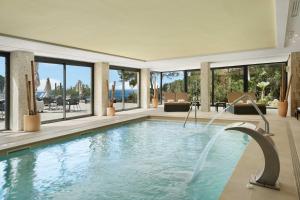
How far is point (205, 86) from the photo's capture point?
1208 centimetres

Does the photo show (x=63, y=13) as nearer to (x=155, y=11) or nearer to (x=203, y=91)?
(x=155, y=11)

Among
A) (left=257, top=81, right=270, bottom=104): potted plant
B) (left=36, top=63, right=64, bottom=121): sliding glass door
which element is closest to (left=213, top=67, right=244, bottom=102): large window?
(left=257, top=81, right=270, bottom=104): potted plant

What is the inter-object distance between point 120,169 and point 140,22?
293 cm

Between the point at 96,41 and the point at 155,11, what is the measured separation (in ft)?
9.54

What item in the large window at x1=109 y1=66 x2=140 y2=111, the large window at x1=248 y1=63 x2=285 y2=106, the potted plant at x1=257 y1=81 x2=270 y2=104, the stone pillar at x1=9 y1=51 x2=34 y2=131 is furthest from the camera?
the large window at x1=248 y1=63 x2=285 y2=106

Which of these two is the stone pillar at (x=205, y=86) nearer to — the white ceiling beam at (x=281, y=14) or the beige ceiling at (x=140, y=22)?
the beige ceiling at (x=140, y=22)

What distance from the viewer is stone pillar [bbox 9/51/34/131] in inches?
283

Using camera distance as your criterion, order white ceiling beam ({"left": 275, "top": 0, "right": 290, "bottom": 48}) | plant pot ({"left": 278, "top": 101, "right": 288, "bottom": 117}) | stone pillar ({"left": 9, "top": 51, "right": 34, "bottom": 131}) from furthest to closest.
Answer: plant pot ({"left": 278, "top": 101, "right": 288, "bottom": 117}), stone pillar ({"left": 9, "top": 51, "right": 34, "bottom": 131}), white ceiling beam ({"left": 275, "top": 0, "right": 290, "bottom": 48})

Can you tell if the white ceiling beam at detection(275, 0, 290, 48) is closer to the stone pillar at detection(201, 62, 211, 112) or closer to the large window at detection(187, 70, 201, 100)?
the stone pillar at detection(201, 62, 211, 112)

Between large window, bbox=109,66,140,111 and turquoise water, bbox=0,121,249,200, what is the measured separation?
20.3 ft

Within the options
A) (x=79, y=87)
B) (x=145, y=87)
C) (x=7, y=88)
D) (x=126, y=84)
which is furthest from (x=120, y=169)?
(x=145, y=87)

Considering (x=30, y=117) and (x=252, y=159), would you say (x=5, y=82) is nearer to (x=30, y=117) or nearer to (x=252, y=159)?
(x=30, y=117)

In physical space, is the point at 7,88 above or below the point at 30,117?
above

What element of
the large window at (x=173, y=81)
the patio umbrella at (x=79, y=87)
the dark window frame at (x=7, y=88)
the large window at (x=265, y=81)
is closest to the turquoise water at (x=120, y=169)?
the dark window frame at (x=7, y=88)
